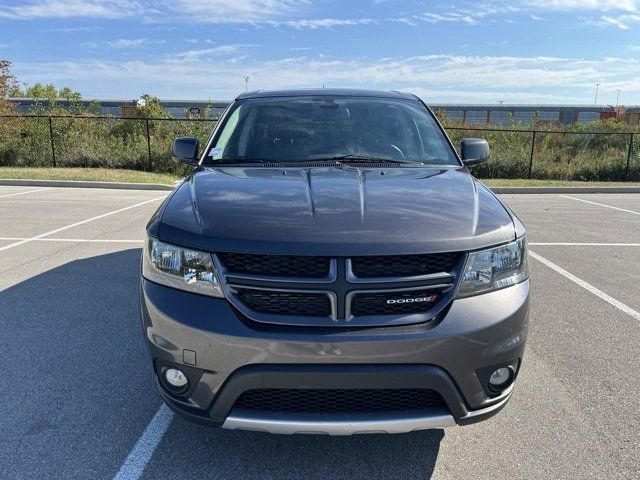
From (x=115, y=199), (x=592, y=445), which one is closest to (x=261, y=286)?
(x=592, y=445)

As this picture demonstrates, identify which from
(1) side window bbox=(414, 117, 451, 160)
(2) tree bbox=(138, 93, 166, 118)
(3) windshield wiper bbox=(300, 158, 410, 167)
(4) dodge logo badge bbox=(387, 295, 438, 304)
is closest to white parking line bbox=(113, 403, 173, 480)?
(4) dodge logo badge bbox=(387, 295, 438, 304)

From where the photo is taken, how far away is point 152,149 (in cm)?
1603

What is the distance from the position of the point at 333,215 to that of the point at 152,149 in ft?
49.2

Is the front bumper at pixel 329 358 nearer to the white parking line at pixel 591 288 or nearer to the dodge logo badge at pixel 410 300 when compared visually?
the dodge logo badge at pixel 410 300

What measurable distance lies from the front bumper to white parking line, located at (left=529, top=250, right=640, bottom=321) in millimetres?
2941

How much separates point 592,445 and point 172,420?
2193 millimetres

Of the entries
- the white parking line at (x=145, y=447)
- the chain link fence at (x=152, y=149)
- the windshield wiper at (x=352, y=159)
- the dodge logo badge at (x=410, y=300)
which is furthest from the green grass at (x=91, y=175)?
the dodge logo badge at (x=410, y=300)

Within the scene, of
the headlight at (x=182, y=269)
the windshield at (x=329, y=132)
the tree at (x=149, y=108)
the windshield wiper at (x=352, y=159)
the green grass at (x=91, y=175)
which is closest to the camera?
the headlight at (x=182, y=269)

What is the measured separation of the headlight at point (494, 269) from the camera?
2.17 meters

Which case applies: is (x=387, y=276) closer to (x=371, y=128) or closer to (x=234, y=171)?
(x=234, y=171)

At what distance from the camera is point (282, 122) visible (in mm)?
3732

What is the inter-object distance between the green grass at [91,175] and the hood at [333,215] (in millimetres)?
11382

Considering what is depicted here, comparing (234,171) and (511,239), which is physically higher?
(234,171)

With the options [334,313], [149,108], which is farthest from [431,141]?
[149,108]
